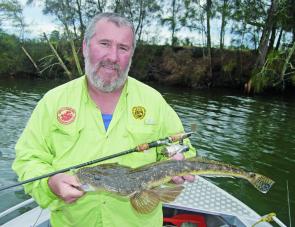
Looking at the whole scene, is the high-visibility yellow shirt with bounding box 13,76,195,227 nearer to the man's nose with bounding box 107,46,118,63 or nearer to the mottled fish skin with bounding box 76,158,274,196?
the mottled fish skin with bounding box 76,158,274,196

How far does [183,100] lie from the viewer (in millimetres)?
30250

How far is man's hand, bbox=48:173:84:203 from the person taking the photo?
294cm

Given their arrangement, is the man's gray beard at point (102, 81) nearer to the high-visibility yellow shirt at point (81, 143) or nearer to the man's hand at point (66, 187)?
the high-visibility yellow shirt at point (81, 143)

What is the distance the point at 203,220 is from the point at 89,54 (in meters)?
3.68

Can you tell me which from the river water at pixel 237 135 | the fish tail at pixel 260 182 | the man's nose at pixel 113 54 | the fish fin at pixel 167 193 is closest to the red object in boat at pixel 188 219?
the river water at pixel 237 135

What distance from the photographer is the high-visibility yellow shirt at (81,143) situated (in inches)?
135

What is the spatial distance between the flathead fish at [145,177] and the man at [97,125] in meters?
0.13

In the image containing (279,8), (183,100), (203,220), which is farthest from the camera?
(279,8)

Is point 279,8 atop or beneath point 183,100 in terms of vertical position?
atop

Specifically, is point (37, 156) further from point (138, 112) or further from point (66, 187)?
point (138, 112)

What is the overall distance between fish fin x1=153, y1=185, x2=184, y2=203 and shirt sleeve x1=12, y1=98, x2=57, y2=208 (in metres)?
0.93

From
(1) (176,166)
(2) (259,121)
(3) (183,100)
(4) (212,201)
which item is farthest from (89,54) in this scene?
(3) (183,100)

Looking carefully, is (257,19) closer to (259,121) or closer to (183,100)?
(183,100)

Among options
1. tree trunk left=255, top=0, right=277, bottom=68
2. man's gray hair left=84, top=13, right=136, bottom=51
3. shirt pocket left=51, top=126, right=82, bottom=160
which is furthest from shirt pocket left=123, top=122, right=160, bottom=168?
tree trunk left=255, top=0, right=277, bottom=68
